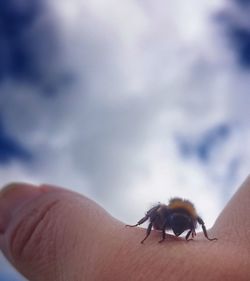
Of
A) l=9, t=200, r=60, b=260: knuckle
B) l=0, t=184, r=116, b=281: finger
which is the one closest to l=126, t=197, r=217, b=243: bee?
l=0, t=184, r=116, b=281: finger

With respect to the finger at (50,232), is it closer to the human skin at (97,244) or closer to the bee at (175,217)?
the human skin at (97,244)

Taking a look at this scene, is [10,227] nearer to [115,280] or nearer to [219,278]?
[115,280]

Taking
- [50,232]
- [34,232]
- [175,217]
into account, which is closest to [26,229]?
[34,232]

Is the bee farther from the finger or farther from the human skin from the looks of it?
the finger

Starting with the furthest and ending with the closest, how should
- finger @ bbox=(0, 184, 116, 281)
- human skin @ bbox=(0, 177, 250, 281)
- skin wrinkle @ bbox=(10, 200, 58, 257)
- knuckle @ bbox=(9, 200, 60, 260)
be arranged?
skin wrinkle @ bbox=(10, 200, 58, 257) < knuckle @ bbox=(9, 200, 60, 260) < finger @ bbox=(0, 184, 116, 281) < human skin @ bbox=(0, 177, 250, 281)

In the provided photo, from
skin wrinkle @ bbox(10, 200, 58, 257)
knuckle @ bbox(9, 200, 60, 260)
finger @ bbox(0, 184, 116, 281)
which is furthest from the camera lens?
skin wrinkle @ bbox(10, 200, 58, 257)

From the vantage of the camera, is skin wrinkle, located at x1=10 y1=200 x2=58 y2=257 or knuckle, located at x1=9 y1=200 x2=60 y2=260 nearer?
knuckle, located at x1=9 y1=200 x2=60 y2=260

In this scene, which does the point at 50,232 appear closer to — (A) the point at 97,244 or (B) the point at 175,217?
(A) the point at 97,244
